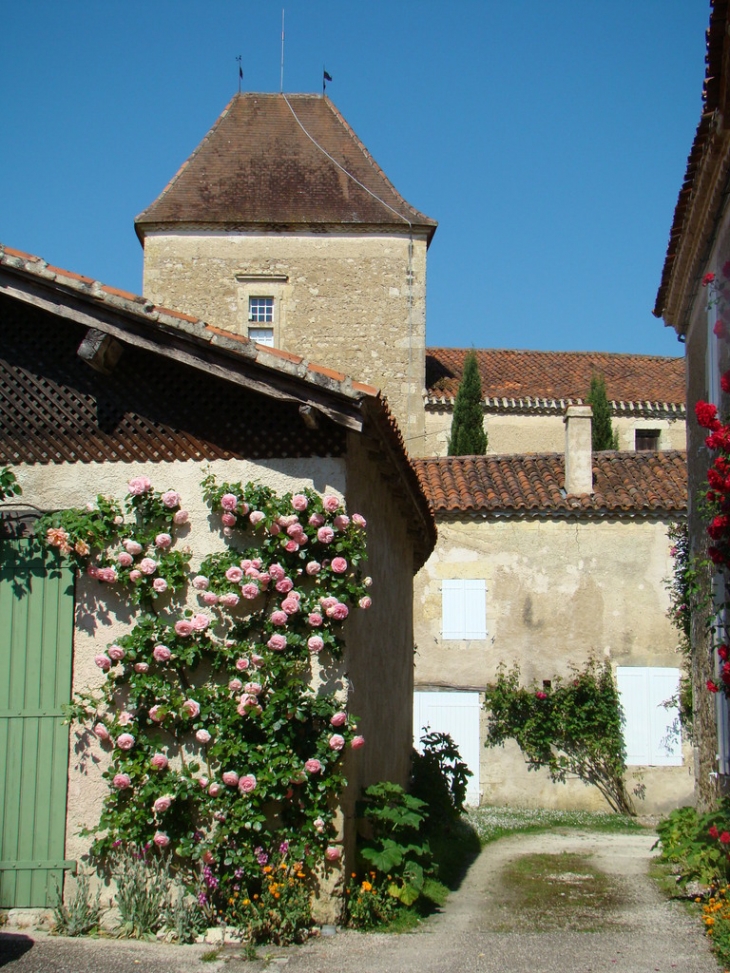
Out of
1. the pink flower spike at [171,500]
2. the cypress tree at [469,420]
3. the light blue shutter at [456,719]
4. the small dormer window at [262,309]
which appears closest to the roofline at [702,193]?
the pink flower spike at [171,500]

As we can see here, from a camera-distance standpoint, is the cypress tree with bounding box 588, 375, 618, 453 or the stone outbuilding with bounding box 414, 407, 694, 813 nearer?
the stone outbuilding with bounding box 414, 407, 694, 813

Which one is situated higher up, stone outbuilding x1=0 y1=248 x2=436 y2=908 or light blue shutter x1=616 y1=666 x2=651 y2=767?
stone outbuilding x1=0 y1=248 x2=436 y2=908

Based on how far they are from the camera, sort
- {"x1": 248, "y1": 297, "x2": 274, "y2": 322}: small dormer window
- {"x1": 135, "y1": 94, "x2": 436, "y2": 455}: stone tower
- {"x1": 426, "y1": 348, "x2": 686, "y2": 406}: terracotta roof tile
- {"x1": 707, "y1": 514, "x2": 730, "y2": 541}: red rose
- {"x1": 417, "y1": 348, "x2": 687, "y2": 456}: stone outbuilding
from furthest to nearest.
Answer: {"x1": 426, "y1": 348, "x2": 686, "y2": 406}: terracotta roof tile
{"x1": 417, "y1": 348, "x2": 687, "y2": 456}: stone outbuilding
{"x1": 248, "y1": 297, "x2": 274, "y2": 322}: small dormer window
{"x1": 135, "y1": 94, "x2": 436, "y2": 455}: stone tower
{"x1": 707, "y1": 514, "x2": 730, "y2": 541}: red rose

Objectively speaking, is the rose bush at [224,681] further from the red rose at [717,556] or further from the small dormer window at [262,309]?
the small dormer window at [262,309]

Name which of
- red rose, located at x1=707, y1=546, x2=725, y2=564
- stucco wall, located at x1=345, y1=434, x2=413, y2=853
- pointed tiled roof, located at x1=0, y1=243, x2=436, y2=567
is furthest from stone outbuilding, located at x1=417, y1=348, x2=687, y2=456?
pointed tiled roof, located at x1=0, y1=243, x2=436, y2=567

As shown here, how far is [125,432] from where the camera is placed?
702 cm

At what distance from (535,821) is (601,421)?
16.5 metres

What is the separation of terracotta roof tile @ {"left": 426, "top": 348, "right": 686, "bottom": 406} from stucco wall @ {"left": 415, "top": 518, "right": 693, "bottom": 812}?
1155cm

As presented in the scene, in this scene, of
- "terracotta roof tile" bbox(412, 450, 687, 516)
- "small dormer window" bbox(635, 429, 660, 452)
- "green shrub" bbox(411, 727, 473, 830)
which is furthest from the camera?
"small dormer window" bbox(635, 429, 660, 452)

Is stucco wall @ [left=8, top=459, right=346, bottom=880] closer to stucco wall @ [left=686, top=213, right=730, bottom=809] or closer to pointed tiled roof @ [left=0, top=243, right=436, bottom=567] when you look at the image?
pointed tiled roof @ [left=0, top=243, right=436, bottom=567]

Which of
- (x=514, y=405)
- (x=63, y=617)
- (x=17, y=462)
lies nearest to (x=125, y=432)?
(x=17, y=462)

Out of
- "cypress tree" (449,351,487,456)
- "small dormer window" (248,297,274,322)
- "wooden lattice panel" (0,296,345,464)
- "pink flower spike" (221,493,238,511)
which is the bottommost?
"pink flower spike" (221,493,238,511)

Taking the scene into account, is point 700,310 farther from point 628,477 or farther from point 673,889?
point 628,477

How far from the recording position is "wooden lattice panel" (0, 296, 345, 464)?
690 centimetres
